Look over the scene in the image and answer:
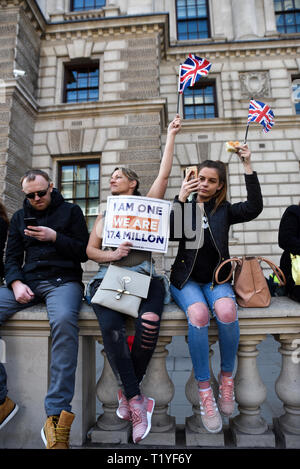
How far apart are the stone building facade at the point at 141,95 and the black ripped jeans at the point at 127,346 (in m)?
8.41

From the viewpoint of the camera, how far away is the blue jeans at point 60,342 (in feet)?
6.07

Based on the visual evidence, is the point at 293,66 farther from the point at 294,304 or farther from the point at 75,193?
the point at 294,304

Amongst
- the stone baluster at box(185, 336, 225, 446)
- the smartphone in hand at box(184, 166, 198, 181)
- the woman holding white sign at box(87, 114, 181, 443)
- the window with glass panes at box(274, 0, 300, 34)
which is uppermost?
the window with glass panes at box(274, 0, 300, 34)

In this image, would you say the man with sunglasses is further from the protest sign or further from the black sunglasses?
the protest sign

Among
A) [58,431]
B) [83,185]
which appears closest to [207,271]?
[58,431]

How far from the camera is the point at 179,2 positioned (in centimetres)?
1462

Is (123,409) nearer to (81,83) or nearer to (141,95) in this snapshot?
(141,95)

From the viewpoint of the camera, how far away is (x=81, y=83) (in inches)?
503

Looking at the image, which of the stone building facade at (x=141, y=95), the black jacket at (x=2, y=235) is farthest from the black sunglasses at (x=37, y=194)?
the stone building facade at (x=141, y=95)

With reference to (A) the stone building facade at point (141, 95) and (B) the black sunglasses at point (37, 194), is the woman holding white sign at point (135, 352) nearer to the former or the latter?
(B) the black sunglasses at point (37, 194)

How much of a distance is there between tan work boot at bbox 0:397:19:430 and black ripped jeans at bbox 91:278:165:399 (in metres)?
0.77

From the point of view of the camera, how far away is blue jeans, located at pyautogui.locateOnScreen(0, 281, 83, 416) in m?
1.85

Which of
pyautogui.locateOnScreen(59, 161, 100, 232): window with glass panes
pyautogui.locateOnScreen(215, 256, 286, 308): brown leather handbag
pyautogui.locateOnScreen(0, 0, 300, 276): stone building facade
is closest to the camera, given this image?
pyautogui.locateOnScreen(215, 256, 286, 308): brown leather handbag

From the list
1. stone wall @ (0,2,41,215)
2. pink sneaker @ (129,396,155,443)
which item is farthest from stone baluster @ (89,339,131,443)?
stone wall @ (0,2,41,215)
